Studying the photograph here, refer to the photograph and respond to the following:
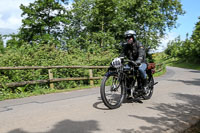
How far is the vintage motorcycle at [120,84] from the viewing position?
15.8 feet

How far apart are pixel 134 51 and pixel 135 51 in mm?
29

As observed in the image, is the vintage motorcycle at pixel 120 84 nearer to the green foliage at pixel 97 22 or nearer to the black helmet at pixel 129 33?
the black helmet at pixel 129 33

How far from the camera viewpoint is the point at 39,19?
2891 centimetres

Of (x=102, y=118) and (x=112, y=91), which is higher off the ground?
(x=112, y=91)

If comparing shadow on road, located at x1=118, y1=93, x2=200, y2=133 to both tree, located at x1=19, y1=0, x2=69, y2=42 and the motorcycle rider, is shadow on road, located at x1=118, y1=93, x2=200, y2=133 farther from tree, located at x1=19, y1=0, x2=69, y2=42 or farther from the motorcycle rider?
tree, located at x1=19, y1=0, x2=69, y2=42

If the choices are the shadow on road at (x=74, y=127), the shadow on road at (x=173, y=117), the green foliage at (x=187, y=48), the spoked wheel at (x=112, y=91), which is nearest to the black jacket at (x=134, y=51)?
the spoked wheel at (x=112, y=91)

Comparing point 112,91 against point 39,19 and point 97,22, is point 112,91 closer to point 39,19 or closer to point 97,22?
point 39,19

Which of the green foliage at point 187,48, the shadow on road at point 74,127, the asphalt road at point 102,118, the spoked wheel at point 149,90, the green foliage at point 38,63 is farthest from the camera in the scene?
the green foliage at point 187,48

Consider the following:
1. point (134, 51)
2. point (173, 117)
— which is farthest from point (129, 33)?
point (173, 117)

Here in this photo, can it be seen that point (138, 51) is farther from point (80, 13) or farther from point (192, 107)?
point (80, 13)

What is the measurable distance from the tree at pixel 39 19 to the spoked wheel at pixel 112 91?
2407 cm

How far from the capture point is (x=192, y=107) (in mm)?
5289

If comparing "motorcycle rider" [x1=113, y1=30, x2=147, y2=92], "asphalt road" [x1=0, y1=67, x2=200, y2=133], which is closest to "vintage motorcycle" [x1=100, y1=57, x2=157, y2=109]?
"motorcycle rider" [x1=113, y1=30, x2=147, y2=92]

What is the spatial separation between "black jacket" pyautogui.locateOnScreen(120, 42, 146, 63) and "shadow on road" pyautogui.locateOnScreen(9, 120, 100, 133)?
256 cm
